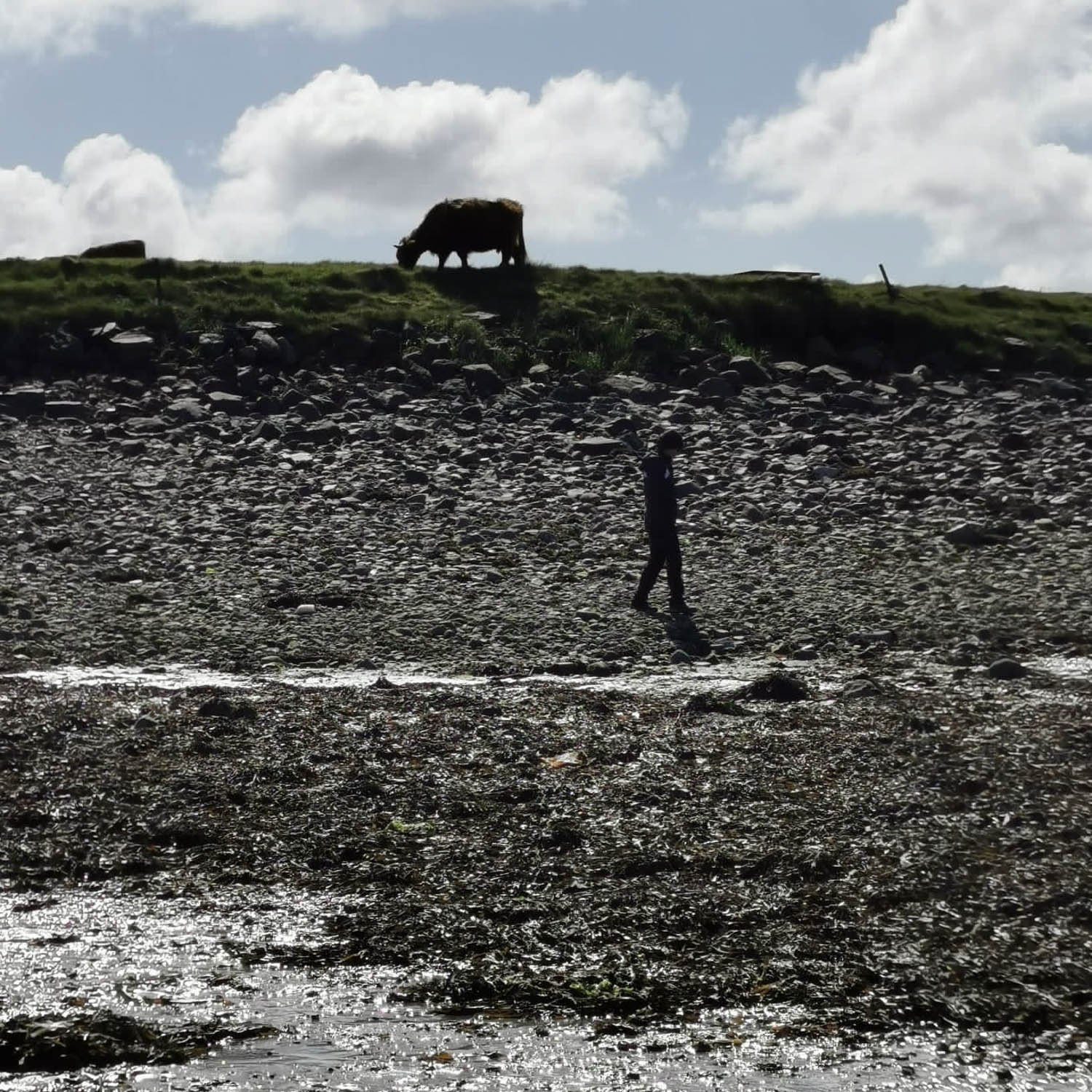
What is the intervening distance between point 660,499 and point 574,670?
3.22m

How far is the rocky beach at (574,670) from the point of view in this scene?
7.66m

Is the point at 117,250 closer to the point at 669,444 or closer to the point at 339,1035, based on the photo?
the point at 669,444

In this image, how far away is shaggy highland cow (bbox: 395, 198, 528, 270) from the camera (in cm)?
3597

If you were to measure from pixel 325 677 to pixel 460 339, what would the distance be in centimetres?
1665

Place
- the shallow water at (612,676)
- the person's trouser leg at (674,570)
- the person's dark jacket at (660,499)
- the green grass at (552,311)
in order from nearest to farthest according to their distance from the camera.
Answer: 1. the shallow water at (612,676)
2. the person's trouser leg at (674,570)
3. the person's dark jacket at (660,499)
4. the green grass at (552,311)

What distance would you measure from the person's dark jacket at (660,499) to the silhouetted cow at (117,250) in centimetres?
2499

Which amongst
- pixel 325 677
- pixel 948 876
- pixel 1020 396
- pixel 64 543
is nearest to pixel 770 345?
pixel 1020 396

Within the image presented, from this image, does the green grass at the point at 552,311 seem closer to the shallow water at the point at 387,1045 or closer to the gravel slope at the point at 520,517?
the gravel slope at the point at 520,517

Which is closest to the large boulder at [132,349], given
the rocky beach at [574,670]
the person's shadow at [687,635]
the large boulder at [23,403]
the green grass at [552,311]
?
the rocky beach at [574,670]

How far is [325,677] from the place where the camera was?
568 inches

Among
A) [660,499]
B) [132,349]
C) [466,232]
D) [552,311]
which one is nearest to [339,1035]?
[660,499]

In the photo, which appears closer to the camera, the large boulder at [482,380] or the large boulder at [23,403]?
the large boulder at [23,403]

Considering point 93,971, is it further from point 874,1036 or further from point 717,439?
point 717,439

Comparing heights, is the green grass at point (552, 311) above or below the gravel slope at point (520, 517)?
above
